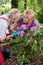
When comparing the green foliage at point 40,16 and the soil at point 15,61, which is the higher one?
the soil at point 15,61

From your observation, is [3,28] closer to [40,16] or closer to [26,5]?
[26,5]

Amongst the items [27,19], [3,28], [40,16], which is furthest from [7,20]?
[40,16]

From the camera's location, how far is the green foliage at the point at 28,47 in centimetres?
485

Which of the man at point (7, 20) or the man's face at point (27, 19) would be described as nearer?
the man at point (7, 20)

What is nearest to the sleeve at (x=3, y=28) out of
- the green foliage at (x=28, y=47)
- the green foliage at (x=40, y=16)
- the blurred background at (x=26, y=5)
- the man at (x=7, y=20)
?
the man at (x=7, y=20)

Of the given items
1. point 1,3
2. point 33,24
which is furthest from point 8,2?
point 33,24

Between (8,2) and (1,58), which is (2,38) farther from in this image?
(8,2)

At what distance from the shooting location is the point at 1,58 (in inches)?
210

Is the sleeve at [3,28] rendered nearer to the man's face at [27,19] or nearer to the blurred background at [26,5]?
the man's face at [27,19]

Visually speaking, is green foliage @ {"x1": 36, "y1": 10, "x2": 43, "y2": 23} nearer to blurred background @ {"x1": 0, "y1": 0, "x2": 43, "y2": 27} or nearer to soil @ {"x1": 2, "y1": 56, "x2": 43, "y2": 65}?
blurred background @ {"x1": 0, "y1": 0, "x2": 43, "y2": 27}

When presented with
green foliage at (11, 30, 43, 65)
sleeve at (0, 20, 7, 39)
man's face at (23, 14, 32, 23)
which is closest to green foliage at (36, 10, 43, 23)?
man's face at (23, 14, 32, 23)

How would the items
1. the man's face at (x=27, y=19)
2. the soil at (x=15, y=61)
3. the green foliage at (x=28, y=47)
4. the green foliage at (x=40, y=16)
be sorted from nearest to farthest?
the green foliage at (x=28, y=47), the soil at (x=15, y=61), the man's face at (x=27, y=19), the green foliage at (x=40, y=16)

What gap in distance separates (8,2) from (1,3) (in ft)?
4.36

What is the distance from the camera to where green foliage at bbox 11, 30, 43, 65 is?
485 cm
